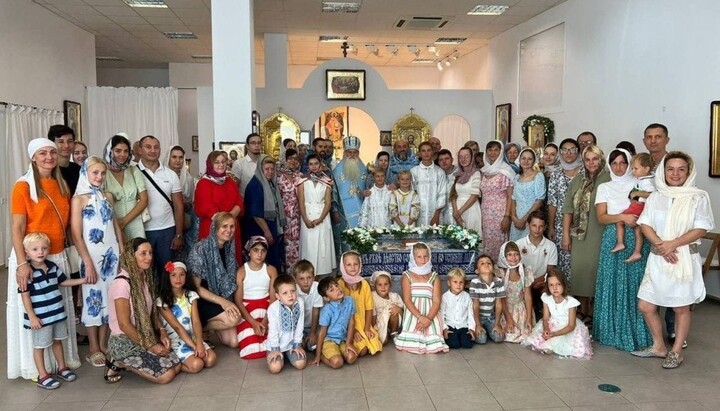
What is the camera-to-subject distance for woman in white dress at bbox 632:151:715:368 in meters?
4.05

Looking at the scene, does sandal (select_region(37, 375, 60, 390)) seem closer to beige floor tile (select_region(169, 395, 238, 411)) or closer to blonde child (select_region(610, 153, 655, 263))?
beige floor tile (select_region(169, 395, 238, 411))

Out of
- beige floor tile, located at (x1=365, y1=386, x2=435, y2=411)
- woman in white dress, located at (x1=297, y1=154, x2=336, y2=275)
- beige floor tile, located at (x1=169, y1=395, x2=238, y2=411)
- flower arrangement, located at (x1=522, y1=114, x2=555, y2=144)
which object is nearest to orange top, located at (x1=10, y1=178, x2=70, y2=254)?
beige floor tile, located at (x1=169, y1=395, x2=238, y2=411)

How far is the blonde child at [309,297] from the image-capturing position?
14.5 ft

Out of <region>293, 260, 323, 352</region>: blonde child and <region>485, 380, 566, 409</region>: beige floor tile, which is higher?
<region>293, 260, 323, 352</region>: blonde child

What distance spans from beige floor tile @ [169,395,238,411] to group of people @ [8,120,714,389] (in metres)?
0.39

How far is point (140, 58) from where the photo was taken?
1472 cm

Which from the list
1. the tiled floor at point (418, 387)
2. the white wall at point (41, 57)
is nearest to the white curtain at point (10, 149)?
the white wall at point (41, 57)

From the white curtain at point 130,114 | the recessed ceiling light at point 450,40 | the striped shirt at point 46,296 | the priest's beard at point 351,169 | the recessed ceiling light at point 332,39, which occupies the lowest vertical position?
the striped shirt at point 46,296

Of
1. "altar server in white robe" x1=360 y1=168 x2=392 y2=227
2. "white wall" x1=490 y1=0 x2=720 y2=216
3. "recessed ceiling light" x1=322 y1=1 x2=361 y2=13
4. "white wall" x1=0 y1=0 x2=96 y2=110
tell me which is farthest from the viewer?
"recessed ceiling light" x1=322 y1=1 x2=361 y2=13

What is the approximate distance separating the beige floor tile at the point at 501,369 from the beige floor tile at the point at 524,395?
0.09 meters

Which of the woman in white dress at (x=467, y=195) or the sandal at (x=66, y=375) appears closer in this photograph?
the sandal at (x=66, y=375)

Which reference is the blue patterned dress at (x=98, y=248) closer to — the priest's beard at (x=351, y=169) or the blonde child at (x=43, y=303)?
the blonde child at (x=43, y=303)

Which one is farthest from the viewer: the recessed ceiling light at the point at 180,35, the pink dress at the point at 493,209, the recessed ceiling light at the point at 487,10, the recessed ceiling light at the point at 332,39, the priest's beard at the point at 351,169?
the recessed ceiling light at the point at 332,39

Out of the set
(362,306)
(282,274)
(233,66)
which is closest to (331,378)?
(362,306)
